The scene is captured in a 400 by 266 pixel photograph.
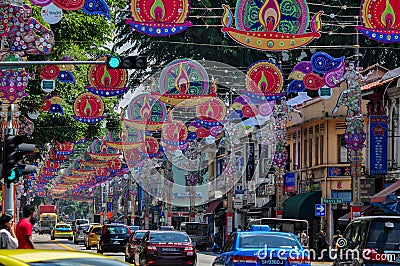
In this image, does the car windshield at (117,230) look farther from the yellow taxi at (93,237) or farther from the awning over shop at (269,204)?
the awning over shop at (269,204)

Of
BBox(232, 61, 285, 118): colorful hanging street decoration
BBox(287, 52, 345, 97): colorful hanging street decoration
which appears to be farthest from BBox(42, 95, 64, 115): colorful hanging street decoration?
BBox(287, 52, 345, 97): colorful hanging street decoration

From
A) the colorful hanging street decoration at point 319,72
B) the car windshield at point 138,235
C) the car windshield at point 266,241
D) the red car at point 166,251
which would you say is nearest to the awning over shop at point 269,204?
the colorful hanging street decoration at point 319,72

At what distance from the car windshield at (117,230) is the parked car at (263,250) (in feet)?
94.1

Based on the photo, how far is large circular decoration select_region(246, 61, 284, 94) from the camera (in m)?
40.8

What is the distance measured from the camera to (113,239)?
52.2 m

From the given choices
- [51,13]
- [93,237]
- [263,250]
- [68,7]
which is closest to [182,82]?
[51,13]

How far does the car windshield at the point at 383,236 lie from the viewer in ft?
68.1

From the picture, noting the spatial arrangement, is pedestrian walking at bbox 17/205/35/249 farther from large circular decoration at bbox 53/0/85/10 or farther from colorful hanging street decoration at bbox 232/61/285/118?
colorful hanging street decoration at bbox 232/61/285/118

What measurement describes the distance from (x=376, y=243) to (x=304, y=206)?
40.1 m

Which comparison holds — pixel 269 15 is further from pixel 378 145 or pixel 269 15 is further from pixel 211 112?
pixel 378 145

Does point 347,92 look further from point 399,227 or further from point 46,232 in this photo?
point 46,232

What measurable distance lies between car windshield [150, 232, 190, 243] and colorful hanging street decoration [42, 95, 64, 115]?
16.0 m

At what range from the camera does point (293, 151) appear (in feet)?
229

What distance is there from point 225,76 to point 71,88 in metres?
13.9
